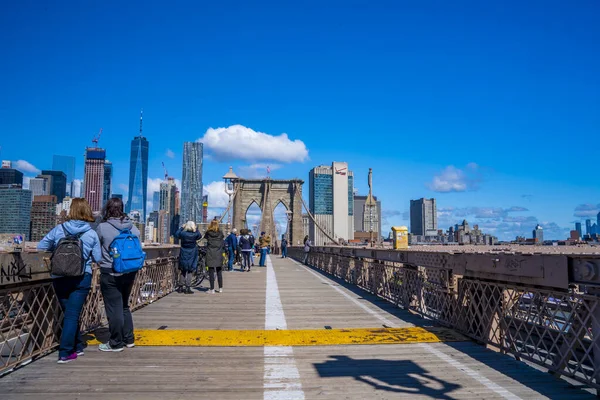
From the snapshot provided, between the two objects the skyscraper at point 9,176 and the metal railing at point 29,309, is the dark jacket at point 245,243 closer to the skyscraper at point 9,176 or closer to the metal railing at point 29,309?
the metal railing at point 29,309

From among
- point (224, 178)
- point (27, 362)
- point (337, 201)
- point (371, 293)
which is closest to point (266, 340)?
point (27, 362)

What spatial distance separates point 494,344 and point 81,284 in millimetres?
4437

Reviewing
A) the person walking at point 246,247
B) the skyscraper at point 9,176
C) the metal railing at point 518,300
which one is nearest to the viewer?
the metal railing at point 518,300

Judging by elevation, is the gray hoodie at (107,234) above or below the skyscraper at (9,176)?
below

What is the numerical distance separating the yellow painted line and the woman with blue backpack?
0.37 metres

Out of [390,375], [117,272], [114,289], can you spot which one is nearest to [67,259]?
[117,272]

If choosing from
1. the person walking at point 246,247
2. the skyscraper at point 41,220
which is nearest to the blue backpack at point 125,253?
the person walking at point 246,247

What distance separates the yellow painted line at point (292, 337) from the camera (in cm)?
538

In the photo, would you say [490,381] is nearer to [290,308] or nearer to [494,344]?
[494,344]

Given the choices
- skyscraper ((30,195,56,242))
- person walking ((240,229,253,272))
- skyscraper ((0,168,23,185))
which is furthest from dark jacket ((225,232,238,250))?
skyscraper ((0,168,23,185))

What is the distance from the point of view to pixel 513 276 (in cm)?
466

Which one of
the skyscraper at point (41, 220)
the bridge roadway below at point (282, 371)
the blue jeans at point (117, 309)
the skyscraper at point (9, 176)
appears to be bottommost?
the bridge roadway below at point (282, 371)

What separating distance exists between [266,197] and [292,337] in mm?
68976

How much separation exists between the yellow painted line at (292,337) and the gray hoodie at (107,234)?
1028 mm
